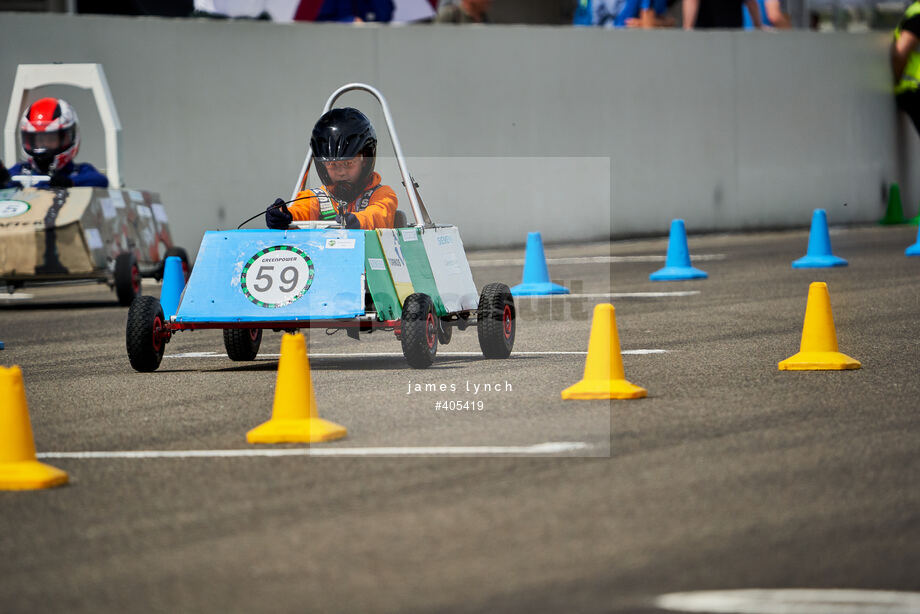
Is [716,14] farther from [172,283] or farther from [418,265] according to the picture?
[418,265]

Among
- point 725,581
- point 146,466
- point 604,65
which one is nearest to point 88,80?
point 604,65

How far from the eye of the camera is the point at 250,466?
5902 mm

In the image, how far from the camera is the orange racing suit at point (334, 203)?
372 inches

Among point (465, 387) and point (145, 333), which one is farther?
point (145, 333)

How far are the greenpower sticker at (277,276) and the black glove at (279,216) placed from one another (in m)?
0.22

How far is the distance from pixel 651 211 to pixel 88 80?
27.0 ft

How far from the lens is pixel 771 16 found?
22.2 m

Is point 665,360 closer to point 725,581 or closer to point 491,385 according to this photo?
point 491,385

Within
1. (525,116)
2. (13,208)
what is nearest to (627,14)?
(525,116)

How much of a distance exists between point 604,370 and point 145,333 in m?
2.85

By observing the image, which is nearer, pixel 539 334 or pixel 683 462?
pixel 683 462

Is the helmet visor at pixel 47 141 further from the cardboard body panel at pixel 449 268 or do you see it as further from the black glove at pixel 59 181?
the cardboard body panel at pixel 449 268

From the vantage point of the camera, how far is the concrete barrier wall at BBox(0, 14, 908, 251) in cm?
1789

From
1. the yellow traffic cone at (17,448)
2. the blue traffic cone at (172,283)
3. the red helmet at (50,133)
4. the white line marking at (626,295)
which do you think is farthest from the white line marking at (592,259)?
the yellow traffic cone at (17,448)
